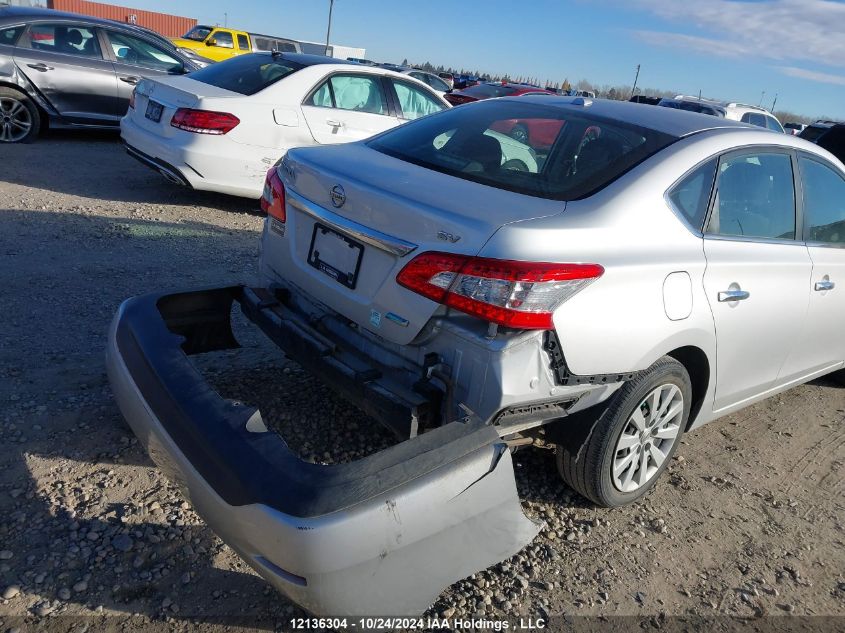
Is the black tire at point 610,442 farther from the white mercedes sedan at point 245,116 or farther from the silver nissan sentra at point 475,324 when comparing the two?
the white mercedes sedan at point 245,116

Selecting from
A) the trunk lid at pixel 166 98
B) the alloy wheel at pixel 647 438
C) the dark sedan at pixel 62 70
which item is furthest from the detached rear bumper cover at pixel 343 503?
the dark sedan at pixel 62 70

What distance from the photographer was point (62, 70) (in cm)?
864

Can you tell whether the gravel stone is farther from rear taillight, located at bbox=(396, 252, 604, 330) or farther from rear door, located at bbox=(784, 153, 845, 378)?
rear door, located at bbox=(784, 153, 845, 378)

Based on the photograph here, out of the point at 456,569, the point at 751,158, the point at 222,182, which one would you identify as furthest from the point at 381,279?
the point at 222,182

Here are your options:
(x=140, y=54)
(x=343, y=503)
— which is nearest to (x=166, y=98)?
(x=140, y=54)

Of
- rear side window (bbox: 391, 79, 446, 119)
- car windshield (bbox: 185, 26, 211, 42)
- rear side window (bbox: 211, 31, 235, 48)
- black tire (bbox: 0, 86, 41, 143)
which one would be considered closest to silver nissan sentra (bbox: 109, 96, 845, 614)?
rear side window (bbox: 391, 79, 446, 119)

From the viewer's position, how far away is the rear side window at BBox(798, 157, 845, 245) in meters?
3.76

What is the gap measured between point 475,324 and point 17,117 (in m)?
8.53

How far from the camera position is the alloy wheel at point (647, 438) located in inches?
117

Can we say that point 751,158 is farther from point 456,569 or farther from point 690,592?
point 456,569

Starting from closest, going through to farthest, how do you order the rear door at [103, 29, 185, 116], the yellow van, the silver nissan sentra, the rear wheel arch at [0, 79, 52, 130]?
the silver nissan sentra < the rear wheel arch at [0, 79, 52, 130] < the rear door at [103, 29, 185, 116] < the yellow van

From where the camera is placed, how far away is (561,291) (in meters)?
2.39

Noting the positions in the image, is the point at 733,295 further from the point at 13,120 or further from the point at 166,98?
the point at 13,120

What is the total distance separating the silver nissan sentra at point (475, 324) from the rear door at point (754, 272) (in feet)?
0.05
